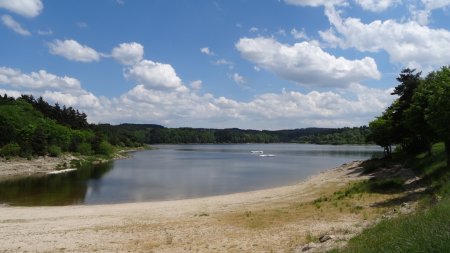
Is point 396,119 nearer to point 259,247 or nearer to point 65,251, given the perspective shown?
point 259,247

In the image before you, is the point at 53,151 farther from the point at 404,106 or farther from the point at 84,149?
the point at 404,106

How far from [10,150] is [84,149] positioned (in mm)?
34389

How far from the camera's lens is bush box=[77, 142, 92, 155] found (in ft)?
395

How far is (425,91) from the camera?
4100cm

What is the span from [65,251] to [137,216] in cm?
1165

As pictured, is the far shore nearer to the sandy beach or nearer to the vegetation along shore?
the vegetation along shore

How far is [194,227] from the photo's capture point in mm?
26656

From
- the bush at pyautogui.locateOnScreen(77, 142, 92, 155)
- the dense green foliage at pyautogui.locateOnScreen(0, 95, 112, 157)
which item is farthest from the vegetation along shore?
the bush at pyautogui.locateOnScreen(77, 142, 92, 155)

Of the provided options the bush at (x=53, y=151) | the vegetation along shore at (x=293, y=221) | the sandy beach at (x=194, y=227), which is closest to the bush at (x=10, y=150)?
the bush at (x=53, y=151)

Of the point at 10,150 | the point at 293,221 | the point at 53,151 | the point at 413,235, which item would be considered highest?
the point at 10,150

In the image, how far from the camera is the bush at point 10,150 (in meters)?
87.1

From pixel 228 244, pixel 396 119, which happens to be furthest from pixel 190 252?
pixel 396 119

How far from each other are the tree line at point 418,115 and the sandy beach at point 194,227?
748 cm

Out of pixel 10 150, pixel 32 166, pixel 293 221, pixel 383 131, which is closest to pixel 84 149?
pixel 10 150
